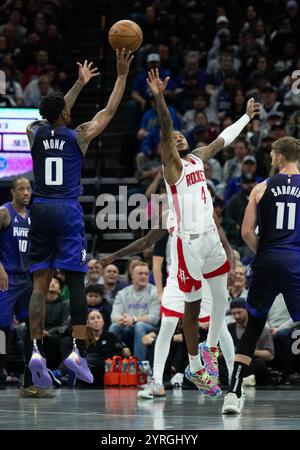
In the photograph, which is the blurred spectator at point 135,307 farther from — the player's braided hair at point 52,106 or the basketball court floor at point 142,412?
the player's braided hair at point 52,106

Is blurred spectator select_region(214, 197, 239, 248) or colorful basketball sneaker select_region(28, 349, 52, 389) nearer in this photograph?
colorful basketball sneaker select_region(28, 349, 52, 389)

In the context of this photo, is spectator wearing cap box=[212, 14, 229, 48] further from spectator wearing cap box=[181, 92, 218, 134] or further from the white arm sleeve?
the white arm sleeve

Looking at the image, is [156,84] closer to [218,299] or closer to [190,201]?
[190,201]

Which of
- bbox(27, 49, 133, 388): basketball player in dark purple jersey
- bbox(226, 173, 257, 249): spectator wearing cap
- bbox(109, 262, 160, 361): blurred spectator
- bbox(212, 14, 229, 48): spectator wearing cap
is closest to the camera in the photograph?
bbox(27, 49, 133, 388): basketball player in dark purple jersey

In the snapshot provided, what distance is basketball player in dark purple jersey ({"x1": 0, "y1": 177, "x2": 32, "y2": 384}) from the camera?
11555 mm

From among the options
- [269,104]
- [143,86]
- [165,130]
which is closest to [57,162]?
[165,130]

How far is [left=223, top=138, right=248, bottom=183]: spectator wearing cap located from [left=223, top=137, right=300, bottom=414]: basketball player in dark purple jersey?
754cm

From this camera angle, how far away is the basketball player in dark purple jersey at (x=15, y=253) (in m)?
11.6

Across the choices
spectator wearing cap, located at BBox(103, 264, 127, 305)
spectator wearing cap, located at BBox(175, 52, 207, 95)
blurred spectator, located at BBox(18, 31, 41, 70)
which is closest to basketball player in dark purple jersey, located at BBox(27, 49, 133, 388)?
spectator wearing cap, located at BBox(103, 264, 127, 305)

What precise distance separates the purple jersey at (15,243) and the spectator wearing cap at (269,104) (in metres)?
6.08

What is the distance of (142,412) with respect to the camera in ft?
29.5

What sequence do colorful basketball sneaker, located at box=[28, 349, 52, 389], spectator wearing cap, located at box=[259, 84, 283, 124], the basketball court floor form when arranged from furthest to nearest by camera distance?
spectator wearing cap, located at box=[259, 84, 283, 124] < colorful basketball sneaker, located at box=[28, 349, 52, 389] < the basketball court floor

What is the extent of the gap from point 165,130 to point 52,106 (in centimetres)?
106

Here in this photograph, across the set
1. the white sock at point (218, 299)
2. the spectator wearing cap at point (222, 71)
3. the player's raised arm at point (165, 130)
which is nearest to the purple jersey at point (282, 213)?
the player's raised arm at point (165, 130)
